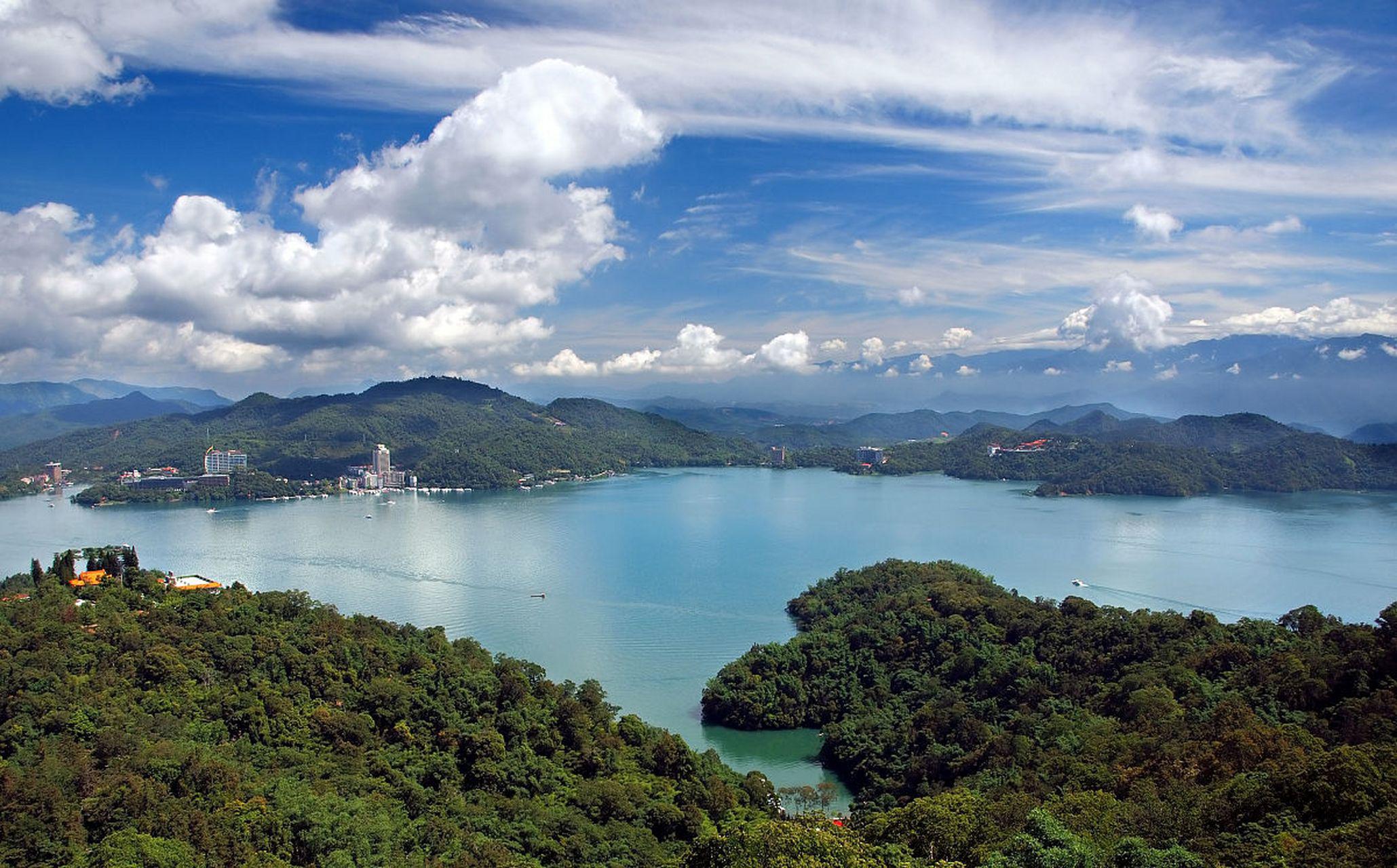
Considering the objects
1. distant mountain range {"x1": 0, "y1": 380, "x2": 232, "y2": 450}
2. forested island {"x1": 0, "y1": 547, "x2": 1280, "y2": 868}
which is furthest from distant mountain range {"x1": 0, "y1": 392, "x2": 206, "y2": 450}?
forested island {"x1": 0, "y1": 547, "x2": 1280, "y2": 868}

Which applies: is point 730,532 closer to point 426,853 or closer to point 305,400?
point 426,853

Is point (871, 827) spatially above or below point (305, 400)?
below

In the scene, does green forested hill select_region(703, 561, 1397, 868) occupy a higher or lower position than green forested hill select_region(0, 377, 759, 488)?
lower

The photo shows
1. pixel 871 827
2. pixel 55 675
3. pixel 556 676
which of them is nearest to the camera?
pixel 871 827

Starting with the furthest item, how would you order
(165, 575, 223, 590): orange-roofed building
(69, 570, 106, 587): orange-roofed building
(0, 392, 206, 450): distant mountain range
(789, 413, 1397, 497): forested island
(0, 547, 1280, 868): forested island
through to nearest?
1. (0, 392, 206, 450): distant mountain range
2. (789, 413, 1397, 497): forested island
3. (165, 575, 223, 590): orange-roofed building
4. (69, 570, 106, 587): orange-roofed building
5. (0, 547, 1280, 868): forested island

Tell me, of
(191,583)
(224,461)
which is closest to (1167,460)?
(191,583)

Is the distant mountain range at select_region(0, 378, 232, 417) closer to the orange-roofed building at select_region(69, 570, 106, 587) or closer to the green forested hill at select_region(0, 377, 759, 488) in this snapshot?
the green forested hill at select_region(0, 377, 759, 488)

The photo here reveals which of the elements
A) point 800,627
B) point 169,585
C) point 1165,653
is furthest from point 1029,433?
point 169,585
